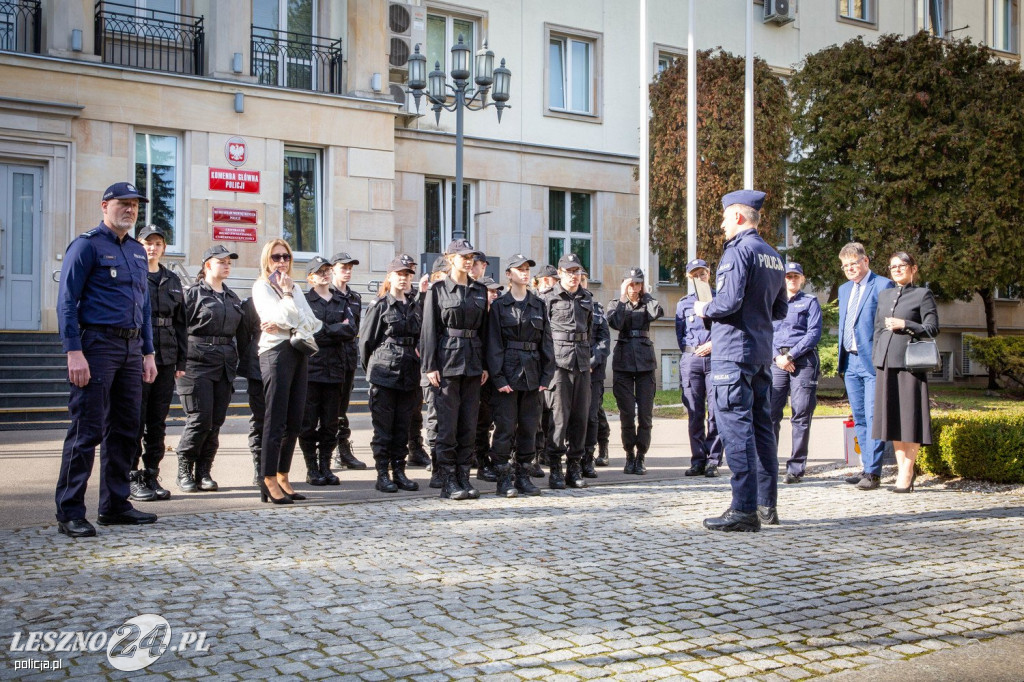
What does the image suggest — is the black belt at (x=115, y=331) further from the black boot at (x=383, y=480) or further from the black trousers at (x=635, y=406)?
the black trousers at (x=635, y=406)

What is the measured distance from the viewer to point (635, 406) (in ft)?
33.6

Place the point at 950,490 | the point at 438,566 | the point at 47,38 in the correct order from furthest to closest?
the point at 47,38, the point at 950,490, the point at 438,566

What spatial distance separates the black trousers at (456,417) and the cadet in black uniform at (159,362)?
2239 mm

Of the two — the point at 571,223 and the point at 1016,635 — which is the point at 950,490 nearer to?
the point at 1016,635

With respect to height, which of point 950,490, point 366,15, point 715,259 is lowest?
point 950,490

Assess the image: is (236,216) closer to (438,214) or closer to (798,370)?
(438,214)

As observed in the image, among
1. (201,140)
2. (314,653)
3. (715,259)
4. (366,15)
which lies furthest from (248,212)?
(314,653)

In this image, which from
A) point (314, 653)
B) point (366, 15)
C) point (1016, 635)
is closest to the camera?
point (314, 653)

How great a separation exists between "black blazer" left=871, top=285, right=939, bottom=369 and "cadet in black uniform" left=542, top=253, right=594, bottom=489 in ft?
8.66

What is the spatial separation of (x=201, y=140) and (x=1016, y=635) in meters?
16.9

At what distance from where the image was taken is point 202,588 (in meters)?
5.05

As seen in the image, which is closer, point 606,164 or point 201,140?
point 201,140

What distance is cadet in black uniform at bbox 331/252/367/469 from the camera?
378 inches

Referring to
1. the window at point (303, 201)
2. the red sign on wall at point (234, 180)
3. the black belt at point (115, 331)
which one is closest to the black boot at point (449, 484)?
the black belt at point (115, 331)
